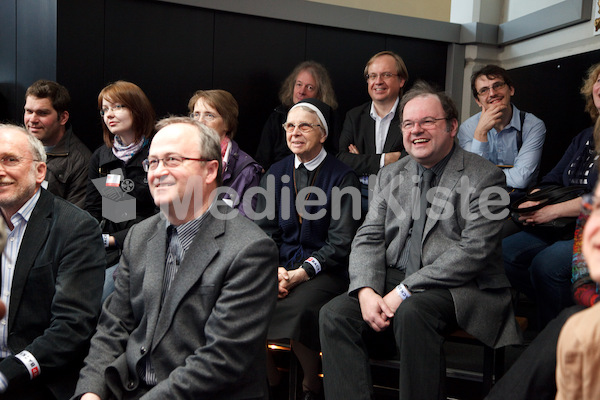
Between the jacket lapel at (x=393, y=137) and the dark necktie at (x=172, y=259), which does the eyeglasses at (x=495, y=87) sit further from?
the dark necktie at (x=172, y=259)

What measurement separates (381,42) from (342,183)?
8.54 feet

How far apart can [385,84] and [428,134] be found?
1.31m

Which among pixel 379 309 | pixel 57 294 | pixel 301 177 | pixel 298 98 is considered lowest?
pixel 379 309

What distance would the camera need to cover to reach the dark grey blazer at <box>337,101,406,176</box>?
3.81 m

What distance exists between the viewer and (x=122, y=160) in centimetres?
380

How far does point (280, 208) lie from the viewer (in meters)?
3.40

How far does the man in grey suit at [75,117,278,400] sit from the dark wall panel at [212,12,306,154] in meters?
2.94

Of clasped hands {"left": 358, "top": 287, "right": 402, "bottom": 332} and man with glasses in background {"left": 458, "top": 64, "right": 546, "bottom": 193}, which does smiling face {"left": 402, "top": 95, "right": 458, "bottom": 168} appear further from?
man with glasses in background {"left": 458, "top": 64, "right": 546, "bottom": 193}

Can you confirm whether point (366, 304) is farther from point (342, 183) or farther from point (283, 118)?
point (283, 118)

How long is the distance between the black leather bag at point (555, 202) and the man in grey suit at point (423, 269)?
52 cm

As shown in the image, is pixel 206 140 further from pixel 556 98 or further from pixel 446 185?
pixel 556 98

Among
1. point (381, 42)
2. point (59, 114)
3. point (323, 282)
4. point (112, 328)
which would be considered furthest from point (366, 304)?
point (381, 42)

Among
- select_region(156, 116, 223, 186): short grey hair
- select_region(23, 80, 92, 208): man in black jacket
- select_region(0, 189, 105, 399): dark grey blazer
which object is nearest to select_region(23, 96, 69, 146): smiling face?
select_region(23, 80, 92, 208): man in black jacket

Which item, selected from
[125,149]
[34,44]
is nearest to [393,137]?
[125,149]
